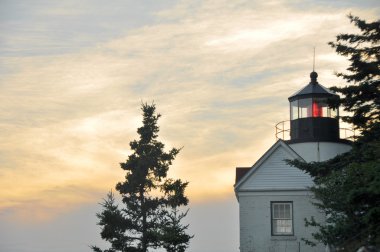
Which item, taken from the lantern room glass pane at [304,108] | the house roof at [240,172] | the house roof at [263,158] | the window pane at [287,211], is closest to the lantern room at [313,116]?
the lantern room glass pane at [304,108]

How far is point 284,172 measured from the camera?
1294 inches

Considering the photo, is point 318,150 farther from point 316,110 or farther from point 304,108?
point 304,108

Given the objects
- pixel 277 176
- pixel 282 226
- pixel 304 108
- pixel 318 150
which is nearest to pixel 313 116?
pixel 304 108

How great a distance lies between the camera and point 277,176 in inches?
1292

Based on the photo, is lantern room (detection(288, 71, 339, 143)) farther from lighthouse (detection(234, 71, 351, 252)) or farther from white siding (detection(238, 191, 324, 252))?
white siding (detection(238, 191, 324, 252))

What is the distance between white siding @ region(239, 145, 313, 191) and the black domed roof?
179 inches

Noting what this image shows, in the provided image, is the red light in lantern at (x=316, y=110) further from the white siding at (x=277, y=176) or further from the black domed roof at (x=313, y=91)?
the white siding at (x=277, y=176)

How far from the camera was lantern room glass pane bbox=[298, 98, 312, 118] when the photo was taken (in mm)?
35875

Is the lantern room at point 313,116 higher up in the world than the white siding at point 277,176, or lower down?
higher up

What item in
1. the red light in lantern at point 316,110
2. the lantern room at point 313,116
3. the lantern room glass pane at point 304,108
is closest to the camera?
the lantern room at point 313,116

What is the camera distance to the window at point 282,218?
105ft

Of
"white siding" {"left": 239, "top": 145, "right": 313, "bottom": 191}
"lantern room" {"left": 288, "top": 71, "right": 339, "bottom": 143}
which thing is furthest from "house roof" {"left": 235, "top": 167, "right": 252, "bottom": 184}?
"lantern room" {"left": 288, "top": 71, "right": 339, "bottom": 143}

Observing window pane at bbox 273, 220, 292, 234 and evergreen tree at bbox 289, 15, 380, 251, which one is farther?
window pane at bbox 273, 220, 292, 234

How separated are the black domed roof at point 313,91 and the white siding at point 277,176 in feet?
15.0
